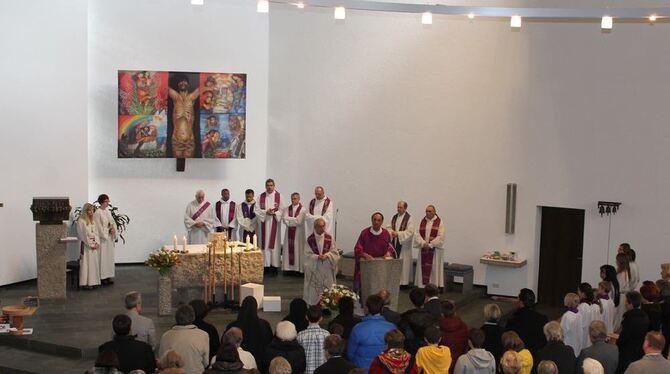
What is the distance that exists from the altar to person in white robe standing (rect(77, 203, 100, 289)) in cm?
206

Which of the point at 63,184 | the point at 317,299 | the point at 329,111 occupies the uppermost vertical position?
the point at 329,111

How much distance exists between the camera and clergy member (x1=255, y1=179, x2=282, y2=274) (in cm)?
1834

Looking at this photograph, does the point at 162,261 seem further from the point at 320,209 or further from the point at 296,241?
the point at 296,241

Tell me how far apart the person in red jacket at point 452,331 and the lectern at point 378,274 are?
4.37 m

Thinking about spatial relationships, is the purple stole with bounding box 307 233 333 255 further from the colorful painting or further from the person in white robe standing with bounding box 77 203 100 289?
the colorful painting

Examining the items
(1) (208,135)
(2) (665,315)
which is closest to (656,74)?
(2) (665,315)

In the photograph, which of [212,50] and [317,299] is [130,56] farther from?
[317,299]

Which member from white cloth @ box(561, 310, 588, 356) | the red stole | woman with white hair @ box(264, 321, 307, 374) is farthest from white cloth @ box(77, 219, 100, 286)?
white cloth @ box(561, 310, 588, 356)

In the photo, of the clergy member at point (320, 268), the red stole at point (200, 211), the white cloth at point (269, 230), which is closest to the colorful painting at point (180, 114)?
the red stole at point (200, 211)

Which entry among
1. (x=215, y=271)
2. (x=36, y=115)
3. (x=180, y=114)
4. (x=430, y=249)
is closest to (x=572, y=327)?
(x=215, y=271)

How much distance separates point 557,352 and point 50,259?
916cm

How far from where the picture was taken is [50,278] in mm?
15117

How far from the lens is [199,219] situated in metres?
18.3

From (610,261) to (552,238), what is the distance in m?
1.27
